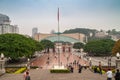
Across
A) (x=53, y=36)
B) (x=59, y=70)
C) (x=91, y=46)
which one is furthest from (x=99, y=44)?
(x=53, y=36)

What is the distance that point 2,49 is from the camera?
57.3 meters

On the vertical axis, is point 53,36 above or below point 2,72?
above

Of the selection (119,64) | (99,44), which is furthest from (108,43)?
(119,64)

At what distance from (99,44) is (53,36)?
10416 cm

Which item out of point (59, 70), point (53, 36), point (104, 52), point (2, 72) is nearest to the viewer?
point (2, 72)

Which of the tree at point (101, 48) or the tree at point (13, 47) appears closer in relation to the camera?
the tree at point (13, 47)

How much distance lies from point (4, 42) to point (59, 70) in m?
26.3

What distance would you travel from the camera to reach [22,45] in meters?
60.2

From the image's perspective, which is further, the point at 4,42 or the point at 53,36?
the point at 53,36

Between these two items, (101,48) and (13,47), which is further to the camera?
(101,48)

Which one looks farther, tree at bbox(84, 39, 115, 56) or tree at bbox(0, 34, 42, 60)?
tree at bbox(84, 39, 115, 56)

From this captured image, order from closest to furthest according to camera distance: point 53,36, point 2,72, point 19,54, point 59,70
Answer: point 2,72 < point 59,70 < point 19,54 < point 53,36

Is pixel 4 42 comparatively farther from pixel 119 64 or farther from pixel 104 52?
pixel 104 52

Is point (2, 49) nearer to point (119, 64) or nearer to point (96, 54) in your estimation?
point (119, 64)
